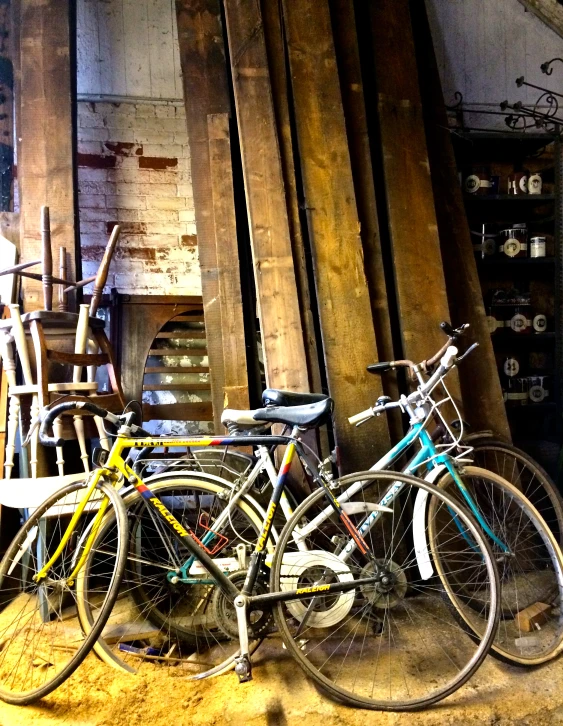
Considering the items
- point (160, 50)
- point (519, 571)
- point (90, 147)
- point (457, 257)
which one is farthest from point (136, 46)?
point (519, 571)

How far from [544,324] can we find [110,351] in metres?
2.55

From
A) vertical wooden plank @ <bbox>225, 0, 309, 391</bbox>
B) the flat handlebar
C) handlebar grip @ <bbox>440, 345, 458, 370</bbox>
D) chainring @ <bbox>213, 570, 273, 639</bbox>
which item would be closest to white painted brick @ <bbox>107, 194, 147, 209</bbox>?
vertical wooden plank @ <bbox>225, 0, 309, 391</bbox>

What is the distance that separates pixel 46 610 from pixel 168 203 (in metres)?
2.12

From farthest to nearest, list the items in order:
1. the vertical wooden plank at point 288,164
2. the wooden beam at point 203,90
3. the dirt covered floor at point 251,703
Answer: the wooden beam at point 203,90 → the vertical wooden plank at point 288,164 → the dirt covered floor at point 251,703

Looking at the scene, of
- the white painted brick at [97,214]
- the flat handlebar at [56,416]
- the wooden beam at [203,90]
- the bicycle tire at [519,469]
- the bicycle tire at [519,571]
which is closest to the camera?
the flat handlebar at [56,416]

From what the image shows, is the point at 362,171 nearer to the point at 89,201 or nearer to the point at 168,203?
the point at 168,203

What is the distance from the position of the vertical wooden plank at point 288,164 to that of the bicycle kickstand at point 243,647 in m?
0.87

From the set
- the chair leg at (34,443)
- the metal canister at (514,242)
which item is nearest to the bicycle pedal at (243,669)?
the chair leg at (34,443)

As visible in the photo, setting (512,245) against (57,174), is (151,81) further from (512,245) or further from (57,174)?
(512,245)

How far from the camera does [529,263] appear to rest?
2865 mm

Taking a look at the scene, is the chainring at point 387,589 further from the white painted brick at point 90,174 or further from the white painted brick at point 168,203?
the white painted brick at point 90,174

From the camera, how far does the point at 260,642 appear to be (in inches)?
66.4

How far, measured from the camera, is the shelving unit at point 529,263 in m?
2.84

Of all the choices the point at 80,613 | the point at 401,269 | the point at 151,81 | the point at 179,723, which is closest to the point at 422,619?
the point at 179,723
